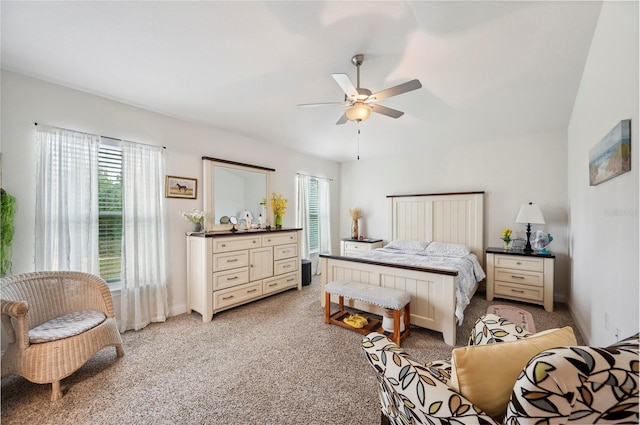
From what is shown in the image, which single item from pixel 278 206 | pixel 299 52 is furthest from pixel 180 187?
pixel 299 52

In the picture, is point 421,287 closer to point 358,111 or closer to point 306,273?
point 358,111

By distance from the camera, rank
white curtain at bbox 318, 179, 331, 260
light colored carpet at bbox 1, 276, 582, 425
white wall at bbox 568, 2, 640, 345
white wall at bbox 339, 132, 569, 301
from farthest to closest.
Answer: white curtain at bbox 318, 179, 331, 260 → white wall at bbox 339, 132, 569, 301 → light colored carpet at bbox 1, 276, 582, 425 → white wall at bbox 568, 2, 640, 345

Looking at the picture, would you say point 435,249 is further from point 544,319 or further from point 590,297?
point 590,297

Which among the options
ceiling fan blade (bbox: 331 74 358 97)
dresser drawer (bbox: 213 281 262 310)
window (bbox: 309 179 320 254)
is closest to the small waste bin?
window (bbox: 309 179 320 254)

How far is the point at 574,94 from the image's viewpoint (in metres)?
2.75

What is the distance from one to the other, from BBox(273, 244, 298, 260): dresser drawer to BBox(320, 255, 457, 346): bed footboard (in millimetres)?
1186

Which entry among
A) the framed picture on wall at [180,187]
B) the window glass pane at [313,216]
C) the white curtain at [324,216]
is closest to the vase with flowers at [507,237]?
the white curtain at [324,216]

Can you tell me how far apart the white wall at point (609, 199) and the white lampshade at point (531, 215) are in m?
0.70

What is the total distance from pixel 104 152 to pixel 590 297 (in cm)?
511

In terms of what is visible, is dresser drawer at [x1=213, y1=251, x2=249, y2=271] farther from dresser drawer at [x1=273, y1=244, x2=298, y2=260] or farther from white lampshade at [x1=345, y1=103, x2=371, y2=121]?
white lampshade at [x1=345, y1=103, x2=371, y2=121]

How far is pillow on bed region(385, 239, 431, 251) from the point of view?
4410 millimetres

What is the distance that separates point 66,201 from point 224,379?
7.54 feet

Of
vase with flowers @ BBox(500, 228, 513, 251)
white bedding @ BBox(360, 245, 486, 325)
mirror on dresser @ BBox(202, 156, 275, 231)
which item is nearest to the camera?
white bedding @ BBox(360, 245, 486, 325)

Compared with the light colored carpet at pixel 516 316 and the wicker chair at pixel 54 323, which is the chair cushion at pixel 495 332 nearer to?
the light colored carpet at pixel 516 316
